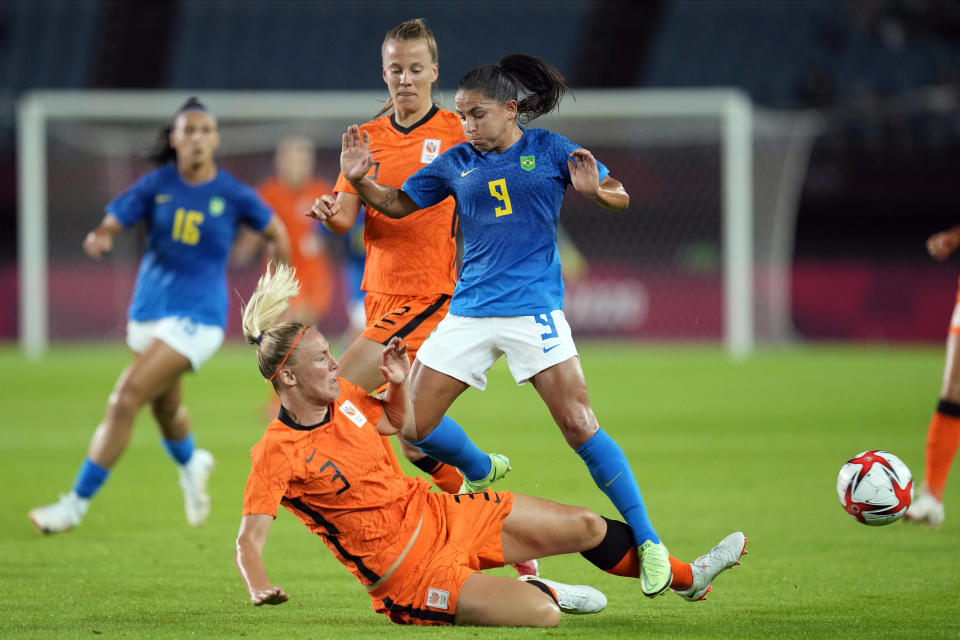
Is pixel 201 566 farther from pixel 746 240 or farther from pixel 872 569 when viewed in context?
pixel 746 240

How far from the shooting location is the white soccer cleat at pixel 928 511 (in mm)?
6762

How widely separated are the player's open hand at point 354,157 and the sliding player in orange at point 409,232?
0.48 meters

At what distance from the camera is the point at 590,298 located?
2012 cm

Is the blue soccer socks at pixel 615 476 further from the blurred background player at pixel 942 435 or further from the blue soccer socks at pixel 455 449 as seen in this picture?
the blurred background player at pixel 942 435

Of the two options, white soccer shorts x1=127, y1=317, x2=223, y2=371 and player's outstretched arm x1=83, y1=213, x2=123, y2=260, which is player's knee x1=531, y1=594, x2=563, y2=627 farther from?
player's outstretched arm x1=83, y1=213, x2=123, y2=260

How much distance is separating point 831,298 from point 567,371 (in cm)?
1574

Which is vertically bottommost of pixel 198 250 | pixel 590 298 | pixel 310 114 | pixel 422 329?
pixel 422 329

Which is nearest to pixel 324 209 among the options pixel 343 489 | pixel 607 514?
pixel 343 489

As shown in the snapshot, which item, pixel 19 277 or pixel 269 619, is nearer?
pixel 269 619

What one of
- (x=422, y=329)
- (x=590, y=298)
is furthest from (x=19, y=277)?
(x=422, y=329)

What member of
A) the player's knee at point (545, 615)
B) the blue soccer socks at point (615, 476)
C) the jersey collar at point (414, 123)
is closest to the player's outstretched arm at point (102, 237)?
the jersey collar at point (414, 123)

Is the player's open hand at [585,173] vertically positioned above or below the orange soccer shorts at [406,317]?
above

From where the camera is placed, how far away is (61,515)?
22.4 feet

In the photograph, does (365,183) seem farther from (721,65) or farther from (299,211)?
(721,65)
